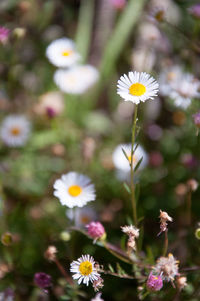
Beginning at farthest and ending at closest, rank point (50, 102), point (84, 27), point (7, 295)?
point (84, 27), point (50, 102), point (7, 295)

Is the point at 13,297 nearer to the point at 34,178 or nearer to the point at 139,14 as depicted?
the point at 34,178

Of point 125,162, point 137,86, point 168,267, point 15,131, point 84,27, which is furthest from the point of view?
point 84,27

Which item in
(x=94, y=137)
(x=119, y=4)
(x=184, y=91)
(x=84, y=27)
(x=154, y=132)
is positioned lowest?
(x=184, y=91)

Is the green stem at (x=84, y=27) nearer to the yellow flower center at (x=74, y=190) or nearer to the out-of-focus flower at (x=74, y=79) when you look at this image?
the out-of-focus flower at (x=74, y=79)

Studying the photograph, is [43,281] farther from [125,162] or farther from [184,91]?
[184,91]

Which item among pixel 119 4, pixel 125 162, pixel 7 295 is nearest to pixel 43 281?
pixel 7 295

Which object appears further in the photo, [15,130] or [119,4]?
[119,4]
